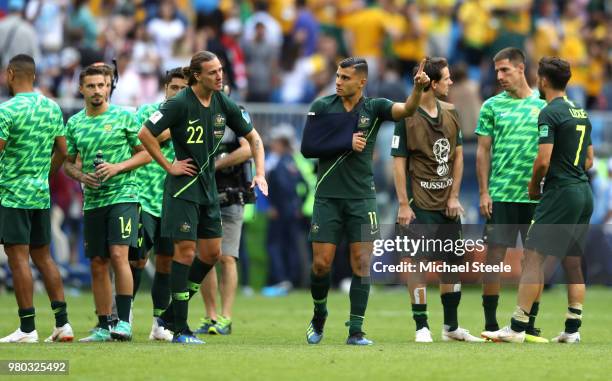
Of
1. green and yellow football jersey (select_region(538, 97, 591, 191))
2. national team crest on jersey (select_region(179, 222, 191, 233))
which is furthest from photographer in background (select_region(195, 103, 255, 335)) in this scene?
green and yellow football jersey (select_region(538, 97, 591, 191))

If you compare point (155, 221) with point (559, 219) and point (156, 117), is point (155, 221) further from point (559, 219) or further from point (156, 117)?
point (559, 219)

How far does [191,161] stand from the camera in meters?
12.2

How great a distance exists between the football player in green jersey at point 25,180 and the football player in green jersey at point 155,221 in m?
1.11

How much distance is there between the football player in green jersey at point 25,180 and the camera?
495 inches

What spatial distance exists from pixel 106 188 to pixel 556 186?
13.7 feet

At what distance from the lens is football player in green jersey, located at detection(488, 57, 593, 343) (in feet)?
40.9

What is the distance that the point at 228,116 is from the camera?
41.1 feet

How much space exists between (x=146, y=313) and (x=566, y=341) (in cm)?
623

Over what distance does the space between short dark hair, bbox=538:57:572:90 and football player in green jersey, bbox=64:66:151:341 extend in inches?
148

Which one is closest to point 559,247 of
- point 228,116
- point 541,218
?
point 541,218

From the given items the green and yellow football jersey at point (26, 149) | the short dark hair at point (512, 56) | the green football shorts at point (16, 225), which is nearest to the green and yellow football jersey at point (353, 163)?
the short dark hair at point (512, 56)

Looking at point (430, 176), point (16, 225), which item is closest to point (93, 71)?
point (16, 225)

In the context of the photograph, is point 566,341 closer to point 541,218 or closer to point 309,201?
point 541,218

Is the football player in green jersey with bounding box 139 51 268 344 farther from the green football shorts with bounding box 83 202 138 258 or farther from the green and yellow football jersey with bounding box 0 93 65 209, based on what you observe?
the green and yellow football jersey with bounding box 0 93 65 209
